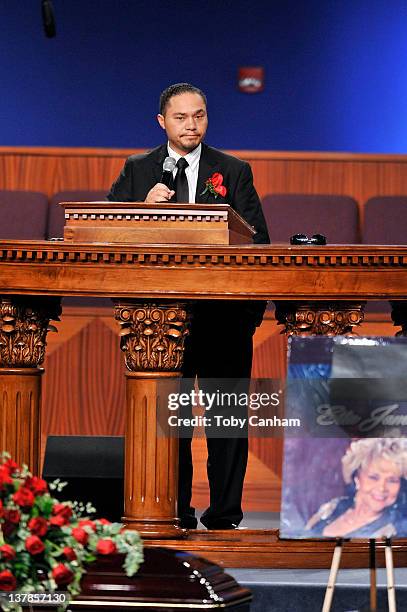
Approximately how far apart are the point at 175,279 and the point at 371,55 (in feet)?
10.4

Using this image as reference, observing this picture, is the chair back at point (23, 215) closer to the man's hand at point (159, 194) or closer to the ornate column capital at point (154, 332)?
the man's hand at point (159, 194)

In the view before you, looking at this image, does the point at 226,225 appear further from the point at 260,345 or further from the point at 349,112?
the point at 349,112

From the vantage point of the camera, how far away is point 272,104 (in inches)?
242

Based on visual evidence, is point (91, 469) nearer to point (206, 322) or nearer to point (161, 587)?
point (206, 322)

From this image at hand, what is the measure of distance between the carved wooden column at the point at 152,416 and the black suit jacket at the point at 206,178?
1.67ft

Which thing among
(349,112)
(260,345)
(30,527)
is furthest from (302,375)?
(349,112)

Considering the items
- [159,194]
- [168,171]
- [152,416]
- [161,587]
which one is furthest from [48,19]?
[161,587]

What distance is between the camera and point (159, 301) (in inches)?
131

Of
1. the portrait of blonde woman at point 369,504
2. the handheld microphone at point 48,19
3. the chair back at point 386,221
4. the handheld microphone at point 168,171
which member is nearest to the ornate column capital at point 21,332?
the handheld microphone at point 168,171

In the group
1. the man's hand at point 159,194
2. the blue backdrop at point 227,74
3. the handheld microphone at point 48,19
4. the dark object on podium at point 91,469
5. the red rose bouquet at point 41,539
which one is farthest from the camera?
the blue backdrop at point 227,74

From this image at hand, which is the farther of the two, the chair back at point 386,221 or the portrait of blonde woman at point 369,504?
the chair back at point 386,221

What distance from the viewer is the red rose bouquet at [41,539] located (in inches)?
80.7

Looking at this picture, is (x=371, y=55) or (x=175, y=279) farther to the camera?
(x=371, y=55)

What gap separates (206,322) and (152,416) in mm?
354
